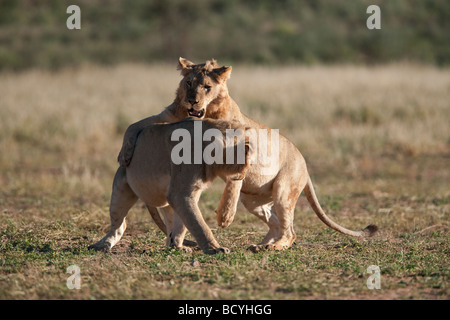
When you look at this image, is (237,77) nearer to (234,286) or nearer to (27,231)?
(27,231)

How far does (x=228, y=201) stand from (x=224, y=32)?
1095 inches

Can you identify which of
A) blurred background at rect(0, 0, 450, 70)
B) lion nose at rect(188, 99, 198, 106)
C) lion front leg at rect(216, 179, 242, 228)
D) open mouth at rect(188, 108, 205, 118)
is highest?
blurred background at rect(0, 0, 450, 70)

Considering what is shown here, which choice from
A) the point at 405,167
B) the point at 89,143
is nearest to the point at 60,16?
the point at 89,143

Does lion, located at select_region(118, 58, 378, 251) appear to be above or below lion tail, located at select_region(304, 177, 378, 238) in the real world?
above

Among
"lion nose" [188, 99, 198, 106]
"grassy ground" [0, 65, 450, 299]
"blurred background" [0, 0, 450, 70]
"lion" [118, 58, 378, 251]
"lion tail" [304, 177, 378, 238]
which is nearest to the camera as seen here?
"grassy ground" [0, 65, 450, 299]

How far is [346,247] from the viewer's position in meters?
6.55

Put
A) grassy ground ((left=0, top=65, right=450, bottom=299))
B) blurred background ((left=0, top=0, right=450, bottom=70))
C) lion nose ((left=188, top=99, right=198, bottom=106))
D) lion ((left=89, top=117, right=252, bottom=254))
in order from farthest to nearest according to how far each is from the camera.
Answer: blurred background ((left=0, top=0, right=450, bottom=70)), lion nose ((left=188, top=99, right=198, bottom=106)), lion ((left=89, top=117, right=252, bottom=254)), grassy ground ((left=0, top=65, right=450, bottom=299))

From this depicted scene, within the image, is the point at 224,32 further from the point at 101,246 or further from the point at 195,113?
the point at 101,246

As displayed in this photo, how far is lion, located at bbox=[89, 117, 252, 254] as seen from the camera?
5633 mm

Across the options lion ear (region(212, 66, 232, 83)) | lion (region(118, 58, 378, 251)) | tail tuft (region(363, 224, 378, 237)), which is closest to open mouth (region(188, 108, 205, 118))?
lion (region(118, 58, 378, 251))

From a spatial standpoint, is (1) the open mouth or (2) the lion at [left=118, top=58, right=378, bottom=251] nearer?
(2) the lion at [left=118, top=58, right=378, bottom=251]

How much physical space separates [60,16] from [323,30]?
43.6 feet

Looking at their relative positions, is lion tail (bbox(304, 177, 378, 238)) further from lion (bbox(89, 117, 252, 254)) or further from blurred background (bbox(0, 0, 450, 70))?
blurred background (bbox(0, 0, 450, 70))

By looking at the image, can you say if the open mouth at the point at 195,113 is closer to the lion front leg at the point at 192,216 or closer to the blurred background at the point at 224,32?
the lion front leg at the point at 192,216
